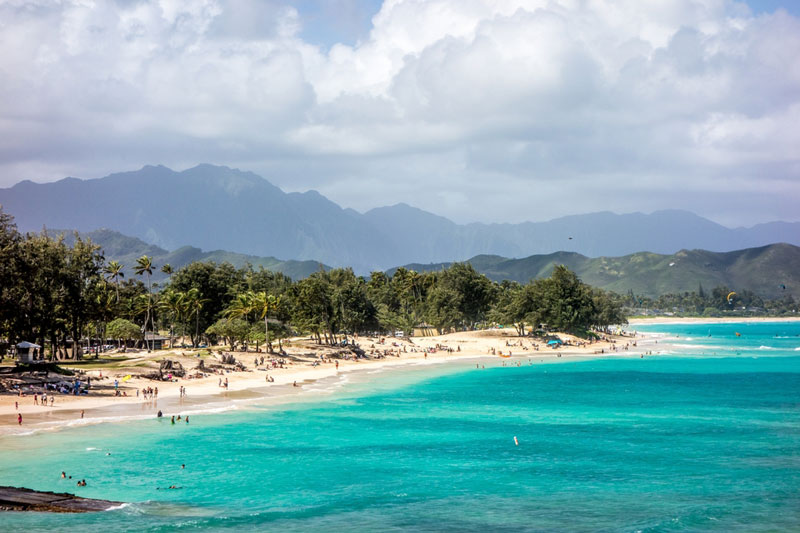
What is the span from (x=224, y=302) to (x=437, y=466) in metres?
83.1

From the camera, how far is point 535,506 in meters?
34.1

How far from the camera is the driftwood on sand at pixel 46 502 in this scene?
30.2 meters

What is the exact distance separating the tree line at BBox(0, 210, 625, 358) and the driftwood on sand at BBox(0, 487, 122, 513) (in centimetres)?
3945

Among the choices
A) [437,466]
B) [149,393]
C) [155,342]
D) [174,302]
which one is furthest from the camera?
[155,342]

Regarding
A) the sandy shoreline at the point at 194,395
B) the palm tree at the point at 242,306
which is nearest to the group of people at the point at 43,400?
the sandy shoreline at the point at 194,395

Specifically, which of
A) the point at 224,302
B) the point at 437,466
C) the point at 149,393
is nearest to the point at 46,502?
the point at 437,466

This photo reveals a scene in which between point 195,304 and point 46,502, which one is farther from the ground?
point 195,304

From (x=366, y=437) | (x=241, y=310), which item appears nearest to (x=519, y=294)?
(x=241, y=310)

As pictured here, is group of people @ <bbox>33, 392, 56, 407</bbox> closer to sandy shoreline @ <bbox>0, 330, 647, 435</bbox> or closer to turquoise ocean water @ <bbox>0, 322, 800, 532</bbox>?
sandy shoreline @ <bbox>0, 330, 647, 435</bbox>

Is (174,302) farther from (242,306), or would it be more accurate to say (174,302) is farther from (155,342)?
(155,342)

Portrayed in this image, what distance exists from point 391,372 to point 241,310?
27.8m

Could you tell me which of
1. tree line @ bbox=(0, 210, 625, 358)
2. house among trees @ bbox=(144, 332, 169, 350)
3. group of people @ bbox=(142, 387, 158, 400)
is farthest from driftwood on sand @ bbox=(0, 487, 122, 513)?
Result: house among trees @ bbox=(144, 332, 169, 350)

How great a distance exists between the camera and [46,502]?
Answer: 30750mm

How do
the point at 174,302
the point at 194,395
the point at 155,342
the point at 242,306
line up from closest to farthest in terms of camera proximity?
the point at 194,395 → the point at 174,302 → the point at 242,306 → the point at 155,342
